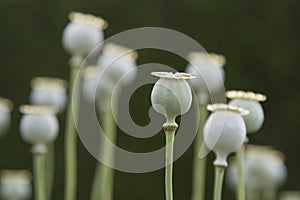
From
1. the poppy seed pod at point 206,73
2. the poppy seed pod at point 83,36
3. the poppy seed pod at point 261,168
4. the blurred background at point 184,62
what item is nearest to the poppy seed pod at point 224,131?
the poppy seed pod at point 206,73

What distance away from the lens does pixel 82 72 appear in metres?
1.68

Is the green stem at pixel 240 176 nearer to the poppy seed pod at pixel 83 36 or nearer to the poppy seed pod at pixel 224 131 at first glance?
the poppy seed pod at pixel 224 131

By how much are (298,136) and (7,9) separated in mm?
1283

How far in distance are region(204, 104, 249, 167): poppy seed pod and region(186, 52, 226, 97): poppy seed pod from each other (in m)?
0.45

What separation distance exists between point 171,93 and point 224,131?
0.13 m

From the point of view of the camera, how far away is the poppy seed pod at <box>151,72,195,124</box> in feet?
2.78

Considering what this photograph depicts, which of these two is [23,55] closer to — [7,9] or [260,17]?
[7,9]

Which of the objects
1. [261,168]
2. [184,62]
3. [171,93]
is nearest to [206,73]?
[261,168]

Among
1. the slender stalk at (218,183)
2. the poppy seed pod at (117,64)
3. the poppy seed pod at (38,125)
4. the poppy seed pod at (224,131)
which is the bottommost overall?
the slender stalk at (218,183)

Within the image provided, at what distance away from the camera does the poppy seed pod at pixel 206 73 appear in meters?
1.45

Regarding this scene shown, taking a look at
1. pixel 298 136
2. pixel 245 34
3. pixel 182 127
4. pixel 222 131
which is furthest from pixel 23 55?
pixel 222 131

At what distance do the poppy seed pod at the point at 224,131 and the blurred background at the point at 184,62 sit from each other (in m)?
1.85

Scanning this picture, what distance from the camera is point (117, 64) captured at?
58.3 inches

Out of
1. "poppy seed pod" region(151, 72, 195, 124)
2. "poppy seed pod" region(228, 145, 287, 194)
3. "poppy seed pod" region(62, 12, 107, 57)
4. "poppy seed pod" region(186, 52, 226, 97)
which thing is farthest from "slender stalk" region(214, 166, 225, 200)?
"poppy seed pod" region(228, 145, 287, 194)
